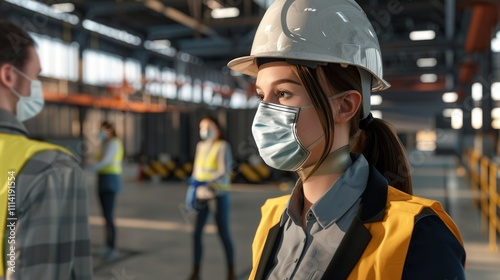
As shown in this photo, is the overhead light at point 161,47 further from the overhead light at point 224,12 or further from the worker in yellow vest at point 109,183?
the worker in yellow vest at point 109,183

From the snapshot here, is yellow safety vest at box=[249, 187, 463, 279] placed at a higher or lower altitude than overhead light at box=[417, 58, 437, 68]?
lower

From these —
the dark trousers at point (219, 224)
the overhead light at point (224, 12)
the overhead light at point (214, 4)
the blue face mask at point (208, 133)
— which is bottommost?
the dark trousers at point (219, 224)

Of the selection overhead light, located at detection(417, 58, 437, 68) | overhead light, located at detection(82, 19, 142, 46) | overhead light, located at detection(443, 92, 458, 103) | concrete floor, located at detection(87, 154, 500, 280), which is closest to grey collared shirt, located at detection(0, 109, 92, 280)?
concrete floor, located at detection(87, 154, 500, 280)

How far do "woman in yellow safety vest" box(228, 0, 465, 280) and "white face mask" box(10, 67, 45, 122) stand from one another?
33.3 inches

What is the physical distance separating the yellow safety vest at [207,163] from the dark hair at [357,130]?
11.6 feet

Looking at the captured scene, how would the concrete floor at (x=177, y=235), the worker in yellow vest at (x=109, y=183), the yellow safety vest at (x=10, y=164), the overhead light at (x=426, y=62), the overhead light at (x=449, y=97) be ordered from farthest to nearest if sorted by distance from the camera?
the overhead light at (x=449, y=97) → the overhead light at (x=426, y=62) → the worker in yellow vest at (x=109, y=183) → the concrete floor at (x=177, y=235) → the yellow safety vest at (x=10, y=164)

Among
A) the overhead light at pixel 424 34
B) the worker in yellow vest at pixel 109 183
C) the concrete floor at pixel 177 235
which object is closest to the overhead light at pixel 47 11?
the concrete floor at pixel 177 235

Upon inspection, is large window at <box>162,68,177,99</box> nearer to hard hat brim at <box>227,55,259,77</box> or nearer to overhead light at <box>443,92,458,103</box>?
overhead light at <box>443,92,458,103</box>

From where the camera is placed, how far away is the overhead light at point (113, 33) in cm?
2057

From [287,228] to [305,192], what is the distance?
107 millimetres

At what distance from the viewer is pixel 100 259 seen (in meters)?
5.62

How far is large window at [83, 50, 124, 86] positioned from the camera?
857 inches

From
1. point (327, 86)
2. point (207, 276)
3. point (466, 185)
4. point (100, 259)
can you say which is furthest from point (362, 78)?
point (466, 185)

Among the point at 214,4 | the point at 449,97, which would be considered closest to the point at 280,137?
the point at 214,4
